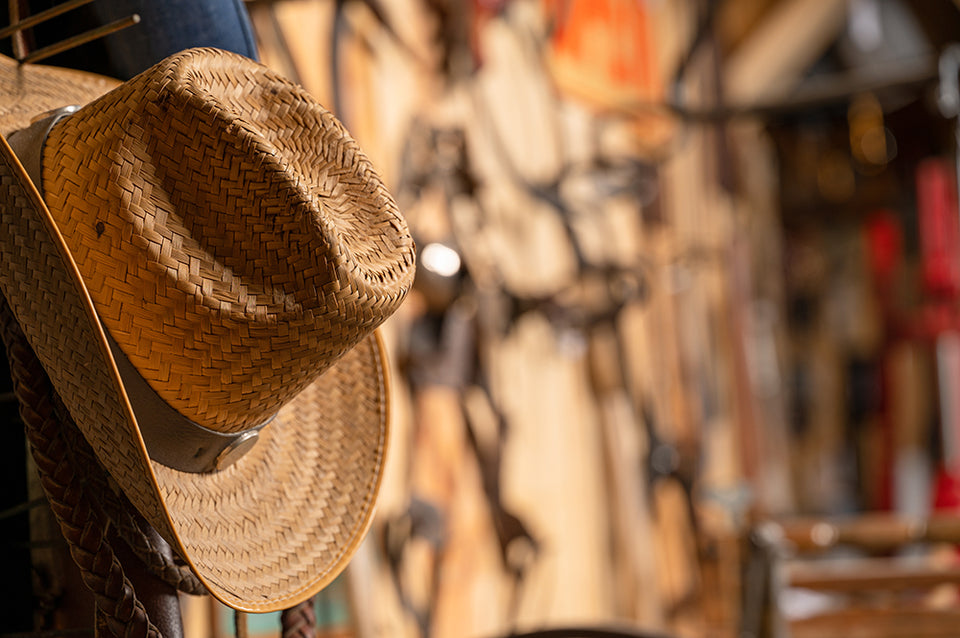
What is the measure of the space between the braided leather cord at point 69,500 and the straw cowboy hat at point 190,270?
0.03 meters

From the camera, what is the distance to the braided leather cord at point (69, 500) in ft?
A: 2.09

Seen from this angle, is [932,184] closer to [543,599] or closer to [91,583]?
[543,599]

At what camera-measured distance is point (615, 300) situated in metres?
2.27

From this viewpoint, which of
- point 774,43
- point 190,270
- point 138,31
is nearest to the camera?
point 190,270

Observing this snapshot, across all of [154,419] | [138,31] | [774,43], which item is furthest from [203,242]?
[774,43]

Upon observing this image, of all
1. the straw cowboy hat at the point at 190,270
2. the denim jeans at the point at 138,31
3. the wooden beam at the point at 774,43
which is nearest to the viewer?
the straw cowboy hat at the point at 190,270

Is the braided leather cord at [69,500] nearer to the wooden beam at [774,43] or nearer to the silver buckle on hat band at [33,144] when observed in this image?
the silver buckle on hat band at [33,144]

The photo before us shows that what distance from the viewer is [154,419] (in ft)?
2.13

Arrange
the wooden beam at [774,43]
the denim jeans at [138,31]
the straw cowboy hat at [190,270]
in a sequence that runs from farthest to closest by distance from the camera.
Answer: the wooden beam at [774,43] → the denim jeans at [138,31] → the straw cowboy hat at [190,270]

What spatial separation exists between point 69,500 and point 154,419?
0.07 meters

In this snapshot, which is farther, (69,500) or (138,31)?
(138,31)

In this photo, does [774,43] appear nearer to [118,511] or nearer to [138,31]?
[138,31]

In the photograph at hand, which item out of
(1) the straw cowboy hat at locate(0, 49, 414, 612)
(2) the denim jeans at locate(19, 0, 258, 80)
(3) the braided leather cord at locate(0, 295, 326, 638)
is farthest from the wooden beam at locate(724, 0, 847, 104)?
(3) the braided leather cord at locate(0, 295, 326, 638)

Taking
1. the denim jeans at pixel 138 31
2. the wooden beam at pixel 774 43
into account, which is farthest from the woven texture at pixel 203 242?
the wooden beam at pixel 774 43
